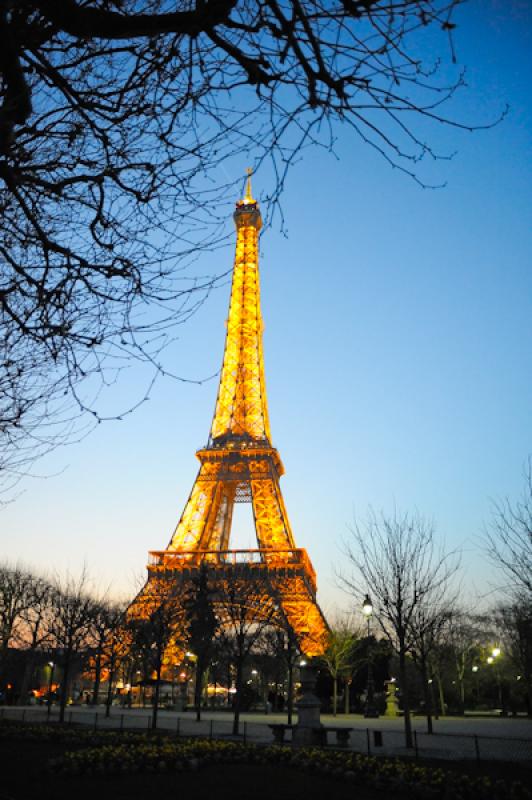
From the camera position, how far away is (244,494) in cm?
5222

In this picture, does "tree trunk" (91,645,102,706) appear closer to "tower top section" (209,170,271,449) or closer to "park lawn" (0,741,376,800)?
"tower top section" (209,170,271,449)

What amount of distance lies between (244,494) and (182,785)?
42.4m

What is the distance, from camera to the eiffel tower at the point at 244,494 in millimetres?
42312

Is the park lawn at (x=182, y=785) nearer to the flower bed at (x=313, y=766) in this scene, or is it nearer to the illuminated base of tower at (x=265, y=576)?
the flower bed at (x=313, y=766)

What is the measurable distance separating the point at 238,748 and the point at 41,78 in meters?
14.3

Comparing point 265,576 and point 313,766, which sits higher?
point 265,576

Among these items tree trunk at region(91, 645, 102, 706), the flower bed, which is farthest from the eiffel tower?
the flower bed

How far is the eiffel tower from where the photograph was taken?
42312mm

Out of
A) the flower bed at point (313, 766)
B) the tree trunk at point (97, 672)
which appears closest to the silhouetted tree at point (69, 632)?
the tree trunk at point (97, 672)

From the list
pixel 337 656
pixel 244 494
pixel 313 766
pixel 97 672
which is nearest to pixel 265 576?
pixel 337 656

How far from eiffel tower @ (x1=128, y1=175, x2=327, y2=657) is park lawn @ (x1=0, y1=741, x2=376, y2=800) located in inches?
1013

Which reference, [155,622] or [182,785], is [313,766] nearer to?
[182,785]

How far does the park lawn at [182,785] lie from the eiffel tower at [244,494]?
1013 inches

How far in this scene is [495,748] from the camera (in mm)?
16359
